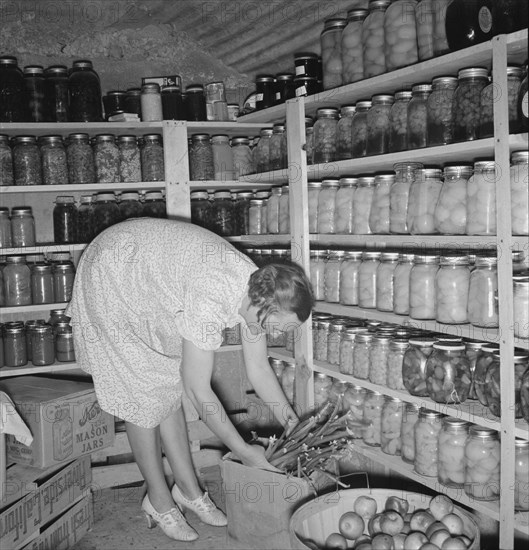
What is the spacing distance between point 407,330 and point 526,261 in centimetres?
52

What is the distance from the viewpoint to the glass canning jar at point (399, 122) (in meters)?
2.33

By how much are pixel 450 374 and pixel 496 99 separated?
2.85 ft

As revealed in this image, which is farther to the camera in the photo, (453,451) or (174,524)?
(174,524)

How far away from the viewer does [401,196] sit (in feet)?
7.64

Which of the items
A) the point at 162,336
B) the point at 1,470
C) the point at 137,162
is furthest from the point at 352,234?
the point at 1,470

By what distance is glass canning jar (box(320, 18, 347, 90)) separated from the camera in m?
2.64

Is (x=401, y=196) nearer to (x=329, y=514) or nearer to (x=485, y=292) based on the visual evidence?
(x=485, y=292)

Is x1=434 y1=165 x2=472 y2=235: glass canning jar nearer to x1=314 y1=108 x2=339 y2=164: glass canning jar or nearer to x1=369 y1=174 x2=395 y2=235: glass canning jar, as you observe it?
x1=369 y1=174 x2=395 y2=235: glass canning jar

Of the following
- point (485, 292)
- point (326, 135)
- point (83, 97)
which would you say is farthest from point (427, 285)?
point (83, 97)

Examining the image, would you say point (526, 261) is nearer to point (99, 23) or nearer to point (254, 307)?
point (254, 307)

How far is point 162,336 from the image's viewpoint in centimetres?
238

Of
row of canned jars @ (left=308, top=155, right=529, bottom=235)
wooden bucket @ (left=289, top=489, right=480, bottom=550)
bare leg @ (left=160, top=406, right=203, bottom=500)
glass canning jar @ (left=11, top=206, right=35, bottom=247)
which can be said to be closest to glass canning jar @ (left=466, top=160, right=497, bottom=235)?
row of canned jars @ (left=308, top=155, right=529, bottom=235)

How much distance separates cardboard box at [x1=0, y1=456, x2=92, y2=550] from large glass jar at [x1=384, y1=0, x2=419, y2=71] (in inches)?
77.0

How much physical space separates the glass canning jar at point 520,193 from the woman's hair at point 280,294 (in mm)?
625
